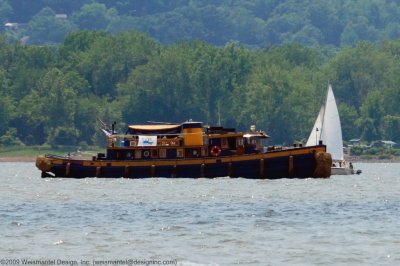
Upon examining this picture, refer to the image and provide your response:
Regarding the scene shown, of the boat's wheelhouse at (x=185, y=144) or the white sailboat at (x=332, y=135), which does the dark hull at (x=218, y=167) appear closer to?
the boat's wheelhouse at (x=185, y=144)

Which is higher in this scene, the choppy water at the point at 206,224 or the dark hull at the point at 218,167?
the dark hull at the point at 218,167

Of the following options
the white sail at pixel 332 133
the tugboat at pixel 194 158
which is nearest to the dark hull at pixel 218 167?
the tugboat at pixel 194 158

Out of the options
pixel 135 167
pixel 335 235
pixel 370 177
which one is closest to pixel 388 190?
pixel 135 167

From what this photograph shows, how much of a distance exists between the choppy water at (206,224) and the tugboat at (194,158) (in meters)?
6.18

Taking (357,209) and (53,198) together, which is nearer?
(357,209)

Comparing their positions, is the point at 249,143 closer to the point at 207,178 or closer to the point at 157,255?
the point at 207,178

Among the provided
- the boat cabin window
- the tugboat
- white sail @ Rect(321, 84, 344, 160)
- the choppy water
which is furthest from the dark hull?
white sail @ Rect(321, 84, 344, 160)

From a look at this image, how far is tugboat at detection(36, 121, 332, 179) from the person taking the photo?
12481 centimetres

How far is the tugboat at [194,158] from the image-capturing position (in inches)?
4914

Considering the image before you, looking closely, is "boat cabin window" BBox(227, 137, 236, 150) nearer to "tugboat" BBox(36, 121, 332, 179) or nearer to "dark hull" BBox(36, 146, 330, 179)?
"tugboat" BBox(36, 121, 332, 179)

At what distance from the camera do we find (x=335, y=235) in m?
72.2

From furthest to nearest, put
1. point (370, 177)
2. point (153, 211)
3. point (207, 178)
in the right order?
1. point (370, 177)
2. point (207, 178)
3. point (153, 211)

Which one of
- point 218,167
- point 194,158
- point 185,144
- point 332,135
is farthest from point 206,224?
point 332,135

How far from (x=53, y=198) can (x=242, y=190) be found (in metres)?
14.0
